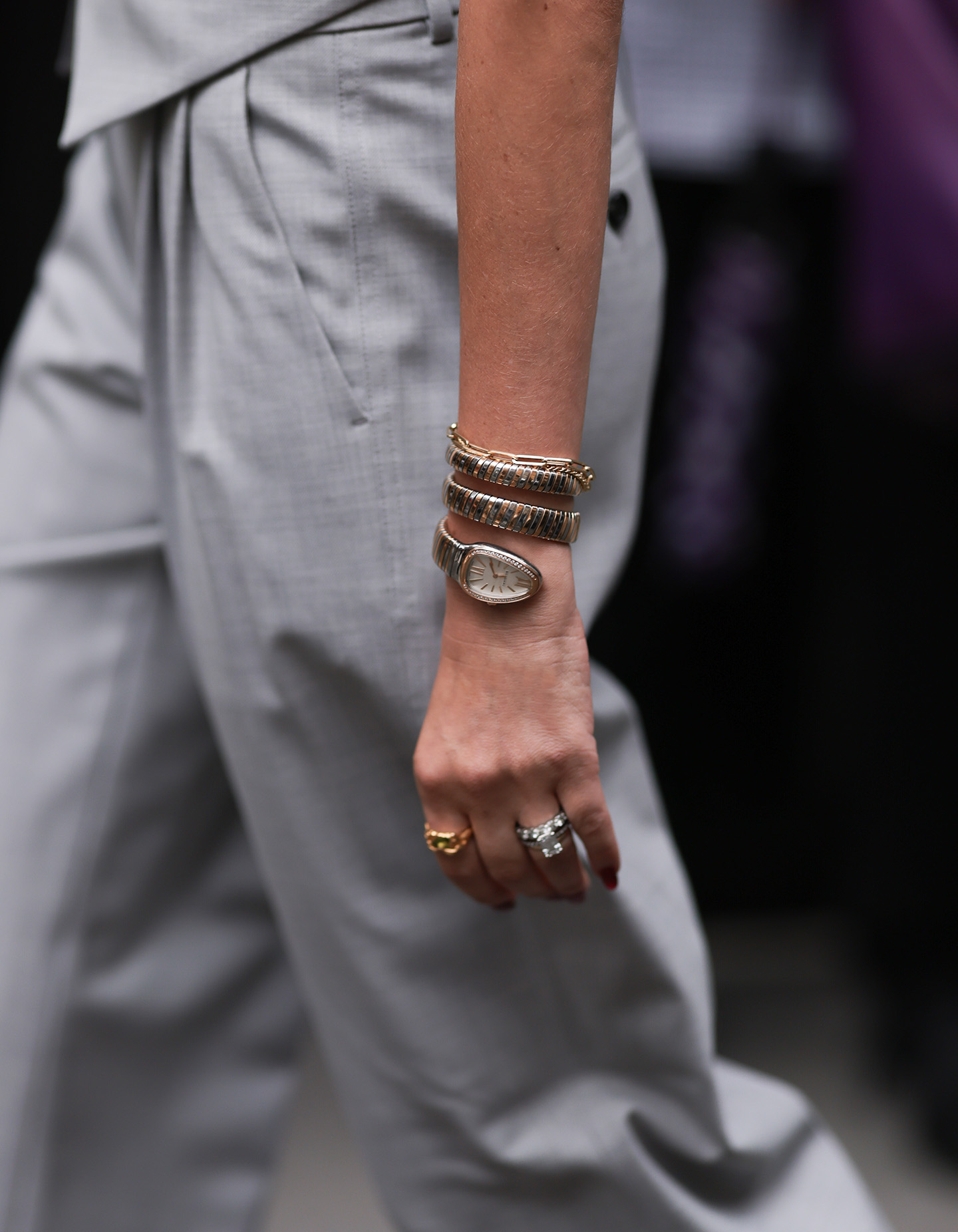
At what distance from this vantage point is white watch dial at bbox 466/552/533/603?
2.12 feet

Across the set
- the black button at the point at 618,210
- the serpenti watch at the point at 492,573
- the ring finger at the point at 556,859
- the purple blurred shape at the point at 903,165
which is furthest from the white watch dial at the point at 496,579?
the purple blurred shape at the point at 903,165

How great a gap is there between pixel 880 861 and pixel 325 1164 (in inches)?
31.5

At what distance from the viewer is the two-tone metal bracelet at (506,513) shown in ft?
2.11

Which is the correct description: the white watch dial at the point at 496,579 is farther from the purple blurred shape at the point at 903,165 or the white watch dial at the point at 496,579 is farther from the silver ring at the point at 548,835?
the purple blurred shape at the point at 903,165

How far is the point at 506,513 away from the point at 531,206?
0.51 feet

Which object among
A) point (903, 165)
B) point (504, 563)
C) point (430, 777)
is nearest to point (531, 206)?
point (504, 563)

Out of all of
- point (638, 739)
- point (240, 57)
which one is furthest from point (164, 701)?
point (240, 57)

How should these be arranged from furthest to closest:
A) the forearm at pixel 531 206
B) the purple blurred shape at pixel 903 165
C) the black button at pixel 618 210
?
the purple blurred shape at pixel 903 165 < the black button at pixel 618 210 < the forearm at pixel 531 206

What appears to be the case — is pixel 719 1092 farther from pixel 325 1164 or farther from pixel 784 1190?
pixel 325 1164

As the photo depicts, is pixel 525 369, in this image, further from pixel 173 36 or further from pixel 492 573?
pixel 173 36

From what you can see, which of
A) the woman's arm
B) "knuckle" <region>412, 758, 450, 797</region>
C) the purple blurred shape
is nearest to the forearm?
the woman's arm

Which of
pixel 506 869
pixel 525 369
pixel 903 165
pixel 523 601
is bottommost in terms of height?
pixel 506 869

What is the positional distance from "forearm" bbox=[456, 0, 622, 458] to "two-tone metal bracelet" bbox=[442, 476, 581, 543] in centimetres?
3

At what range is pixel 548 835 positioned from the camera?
26.4 inches
